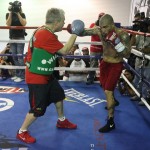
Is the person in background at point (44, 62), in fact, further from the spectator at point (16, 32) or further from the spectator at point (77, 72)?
the spectator at point (16, 32)

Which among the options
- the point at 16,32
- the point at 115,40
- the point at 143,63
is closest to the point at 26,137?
the point at 115,40

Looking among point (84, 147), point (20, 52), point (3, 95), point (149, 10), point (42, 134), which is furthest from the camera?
point (149, 10)

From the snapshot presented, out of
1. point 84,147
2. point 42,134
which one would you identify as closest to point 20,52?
point 42,134

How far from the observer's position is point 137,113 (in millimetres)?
3064

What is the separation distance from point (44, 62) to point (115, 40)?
0.71 m

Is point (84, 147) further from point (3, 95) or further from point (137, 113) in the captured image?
point (3, 95)

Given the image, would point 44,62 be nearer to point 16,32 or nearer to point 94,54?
point 94,54

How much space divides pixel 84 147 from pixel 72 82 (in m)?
2.11

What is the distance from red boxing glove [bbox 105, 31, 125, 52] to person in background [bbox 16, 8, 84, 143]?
0.32m

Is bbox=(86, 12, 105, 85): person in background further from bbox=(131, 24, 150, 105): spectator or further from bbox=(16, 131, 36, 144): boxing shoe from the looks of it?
bbox=(16, 131, 36, 144): boxing shoe

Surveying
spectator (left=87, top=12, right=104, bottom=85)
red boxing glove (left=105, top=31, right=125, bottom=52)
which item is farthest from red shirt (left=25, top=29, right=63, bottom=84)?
spectator (left=87, top=12, right=104, bottom=85)

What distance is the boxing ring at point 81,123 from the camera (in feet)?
7.34

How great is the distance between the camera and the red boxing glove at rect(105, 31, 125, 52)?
2.29 m

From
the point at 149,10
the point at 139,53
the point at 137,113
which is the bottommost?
the point at 137,113
